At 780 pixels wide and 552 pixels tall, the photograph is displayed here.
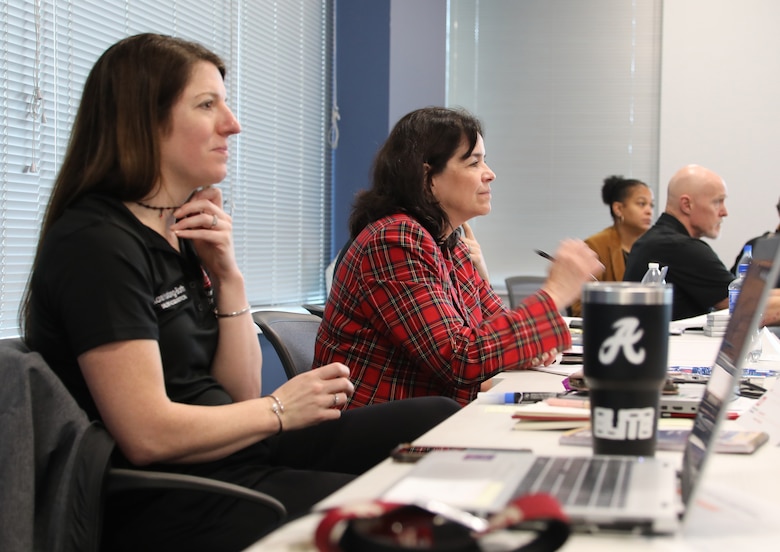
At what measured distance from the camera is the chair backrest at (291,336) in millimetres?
1960

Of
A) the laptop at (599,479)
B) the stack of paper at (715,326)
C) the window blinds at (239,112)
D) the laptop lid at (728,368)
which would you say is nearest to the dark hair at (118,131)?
the laptop at (599,479)

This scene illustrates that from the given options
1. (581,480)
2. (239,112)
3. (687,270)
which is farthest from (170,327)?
(687,270)

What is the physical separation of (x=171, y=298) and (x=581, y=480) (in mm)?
877

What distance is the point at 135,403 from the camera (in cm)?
126

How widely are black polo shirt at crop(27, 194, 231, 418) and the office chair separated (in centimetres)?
Result: 13

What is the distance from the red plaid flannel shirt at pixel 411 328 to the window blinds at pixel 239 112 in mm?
1176

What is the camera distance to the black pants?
129 cm

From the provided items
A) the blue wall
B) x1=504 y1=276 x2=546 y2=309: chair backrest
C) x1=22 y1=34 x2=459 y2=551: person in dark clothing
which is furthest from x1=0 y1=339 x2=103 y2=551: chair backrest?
x1=504 y1=276 x2=546 y2=309: chair backrest

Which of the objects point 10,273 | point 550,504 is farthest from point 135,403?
point 10,273

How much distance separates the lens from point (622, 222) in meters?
5.33

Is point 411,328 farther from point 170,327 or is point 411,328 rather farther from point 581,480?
point 581,480

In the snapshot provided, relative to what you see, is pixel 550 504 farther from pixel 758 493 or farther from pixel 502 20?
pixel 502 20

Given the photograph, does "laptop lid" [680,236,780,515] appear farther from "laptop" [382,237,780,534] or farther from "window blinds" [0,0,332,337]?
"window blinds" [0,0,332,337]

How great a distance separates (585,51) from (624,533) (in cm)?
547
